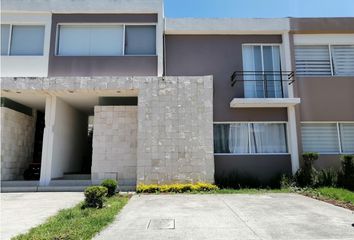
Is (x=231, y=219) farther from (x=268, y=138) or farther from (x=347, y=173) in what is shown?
(x=347, y=173)

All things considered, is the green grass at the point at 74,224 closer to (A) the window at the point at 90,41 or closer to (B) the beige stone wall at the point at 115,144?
(B) the beige stone wall at the point at 115,144

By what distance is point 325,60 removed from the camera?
43.6 ft

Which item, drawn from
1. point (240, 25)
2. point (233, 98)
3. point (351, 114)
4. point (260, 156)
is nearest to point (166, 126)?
point (233, 98)

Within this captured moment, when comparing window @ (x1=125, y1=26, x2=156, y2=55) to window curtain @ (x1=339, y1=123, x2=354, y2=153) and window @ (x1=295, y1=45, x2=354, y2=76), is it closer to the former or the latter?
window @ (x1=295, y1=45, x2=354, y2=76)

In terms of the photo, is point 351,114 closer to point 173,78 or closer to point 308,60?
point 308,60

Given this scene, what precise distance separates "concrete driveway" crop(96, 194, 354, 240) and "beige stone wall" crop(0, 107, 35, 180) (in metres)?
6.96

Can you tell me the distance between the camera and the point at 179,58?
1311cm

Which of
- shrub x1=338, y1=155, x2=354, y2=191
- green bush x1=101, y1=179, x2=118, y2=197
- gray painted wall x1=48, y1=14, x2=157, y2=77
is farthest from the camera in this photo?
gray painted wall x1=48, y1=14, x2=157, y2=77

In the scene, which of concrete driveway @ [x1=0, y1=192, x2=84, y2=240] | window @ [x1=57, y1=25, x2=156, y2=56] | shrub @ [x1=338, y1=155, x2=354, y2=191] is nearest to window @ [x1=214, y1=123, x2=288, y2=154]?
shrub @ [x1=338, y1=155, x2=354, y2=191]

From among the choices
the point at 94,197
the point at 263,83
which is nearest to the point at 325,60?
the point at 263,83

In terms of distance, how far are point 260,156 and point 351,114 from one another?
448cm

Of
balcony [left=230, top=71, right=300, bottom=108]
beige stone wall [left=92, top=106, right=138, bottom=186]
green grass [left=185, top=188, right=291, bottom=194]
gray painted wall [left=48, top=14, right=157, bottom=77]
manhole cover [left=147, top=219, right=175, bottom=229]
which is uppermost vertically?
gray painted wall [left=48, top=14, right=157, bottom=77]

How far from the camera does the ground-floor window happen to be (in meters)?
12.6

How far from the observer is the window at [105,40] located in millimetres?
13062
